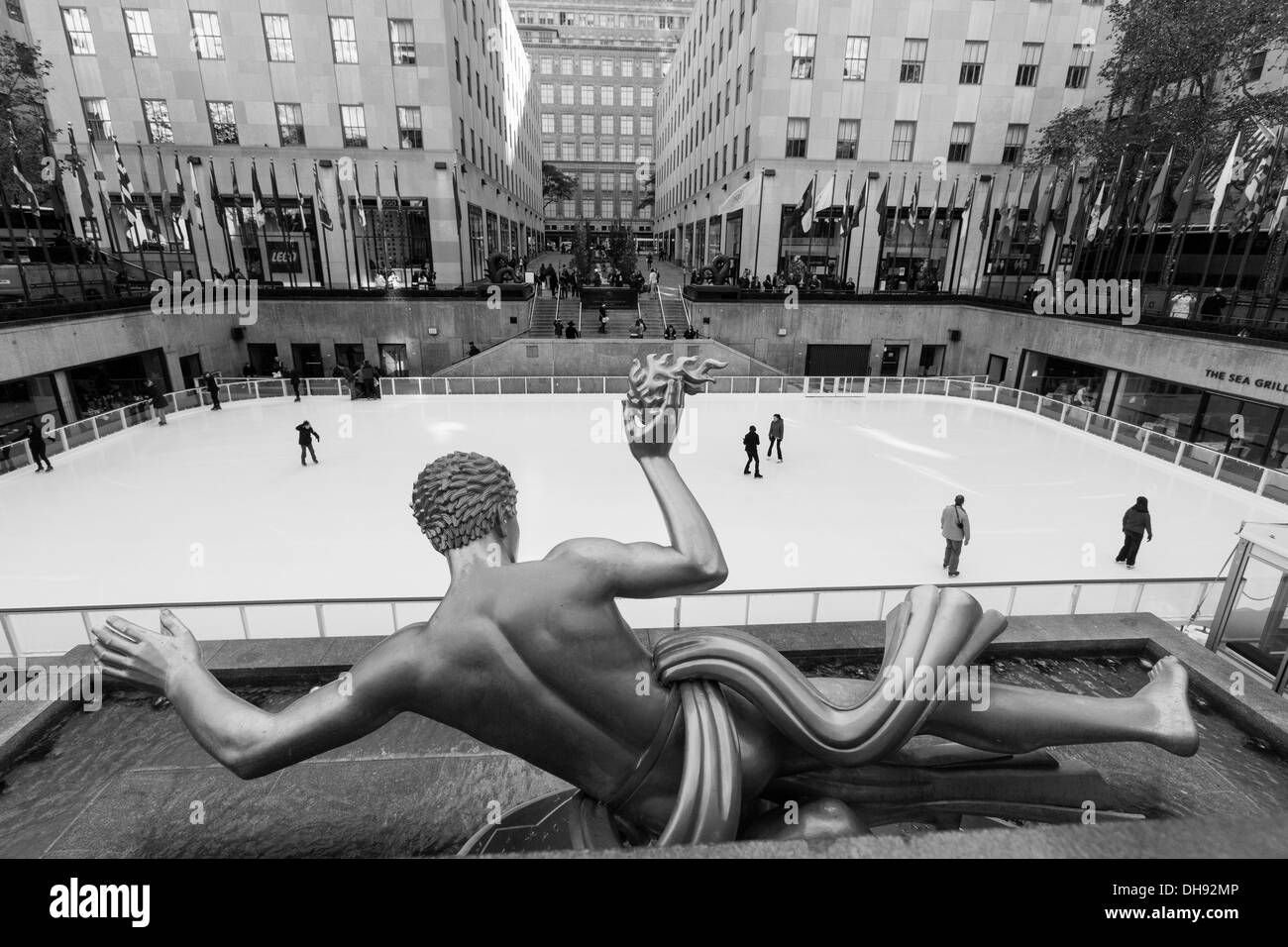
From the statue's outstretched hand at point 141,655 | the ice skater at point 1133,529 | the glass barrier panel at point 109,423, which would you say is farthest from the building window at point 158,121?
the ice skater at point 1133,529

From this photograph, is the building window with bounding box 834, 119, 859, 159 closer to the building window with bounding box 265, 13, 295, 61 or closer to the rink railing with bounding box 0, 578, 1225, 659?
the building window with bounding box 265, 13, 295, 61

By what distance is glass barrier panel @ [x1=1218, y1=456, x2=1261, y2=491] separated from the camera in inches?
501

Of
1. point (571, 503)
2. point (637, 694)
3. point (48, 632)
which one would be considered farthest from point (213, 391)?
point (637, 694)

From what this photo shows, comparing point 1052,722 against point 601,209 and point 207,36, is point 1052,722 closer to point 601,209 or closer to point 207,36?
point 207,36

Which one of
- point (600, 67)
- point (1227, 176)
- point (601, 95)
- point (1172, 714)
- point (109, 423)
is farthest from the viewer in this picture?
point (601, 95)

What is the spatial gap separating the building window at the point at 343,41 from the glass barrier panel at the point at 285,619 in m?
31.5

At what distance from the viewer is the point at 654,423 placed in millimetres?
2658

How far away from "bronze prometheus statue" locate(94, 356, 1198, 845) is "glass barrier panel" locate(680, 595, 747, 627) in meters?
3.60

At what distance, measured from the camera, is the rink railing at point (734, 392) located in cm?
1471

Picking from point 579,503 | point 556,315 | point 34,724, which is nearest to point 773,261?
point 556,315

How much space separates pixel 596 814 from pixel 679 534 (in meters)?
1.32

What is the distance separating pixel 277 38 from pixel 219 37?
2.52 m

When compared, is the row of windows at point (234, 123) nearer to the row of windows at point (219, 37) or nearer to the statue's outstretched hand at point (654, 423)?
the row of windows at point (219, 37)
